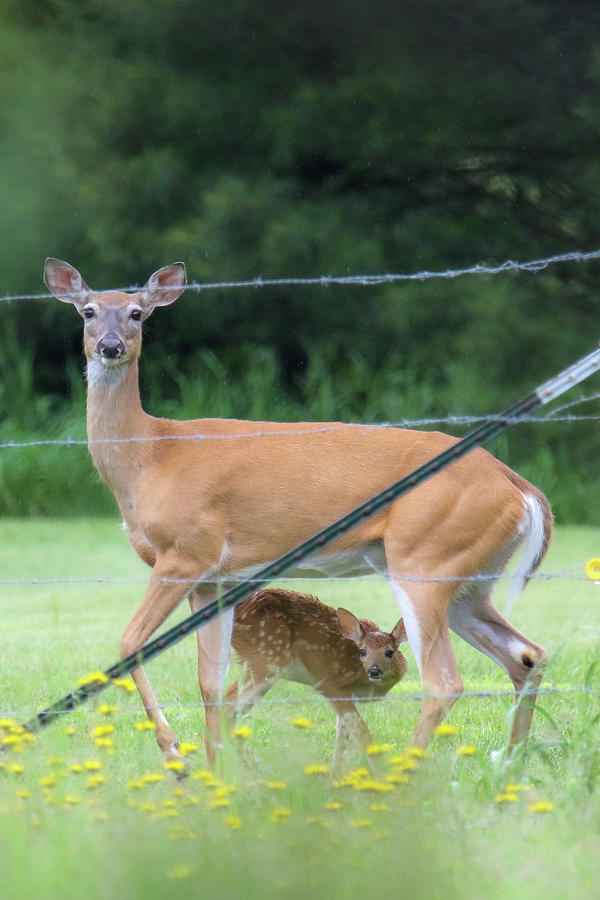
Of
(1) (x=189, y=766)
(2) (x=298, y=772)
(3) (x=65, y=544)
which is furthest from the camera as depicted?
(3) (x=65, y=544)

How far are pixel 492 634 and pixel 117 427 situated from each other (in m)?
1.34

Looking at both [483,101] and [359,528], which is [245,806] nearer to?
[359,528]

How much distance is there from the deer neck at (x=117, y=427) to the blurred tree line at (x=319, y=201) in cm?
737

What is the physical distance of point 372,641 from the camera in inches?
207

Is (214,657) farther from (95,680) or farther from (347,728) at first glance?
(95,680)

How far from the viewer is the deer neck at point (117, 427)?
4.88 metres

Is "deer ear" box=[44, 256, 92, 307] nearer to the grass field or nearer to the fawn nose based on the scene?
the fawn nose

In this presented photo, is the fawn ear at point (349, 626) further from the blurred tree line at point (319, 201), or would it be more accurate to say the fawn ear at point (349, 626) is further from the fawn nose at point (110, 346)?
the blurred tree line at point (319, 201)

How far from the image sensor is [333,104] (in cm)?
1330

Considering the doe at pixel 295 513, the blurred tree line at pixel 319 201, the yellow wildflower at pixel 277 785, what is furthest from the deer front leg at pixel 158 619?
A: the blurred tree line at pixel 319 201

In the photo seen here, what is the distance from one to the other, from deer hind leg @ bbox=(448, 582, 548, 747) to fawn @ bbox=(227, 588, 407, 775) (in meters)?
0.33

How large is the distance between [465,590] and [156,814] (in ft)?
5.90

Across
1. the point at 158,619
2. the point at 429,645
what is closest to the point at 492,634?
the point at 429,645

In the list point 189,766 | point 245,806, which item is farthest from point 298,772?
point 189,766
